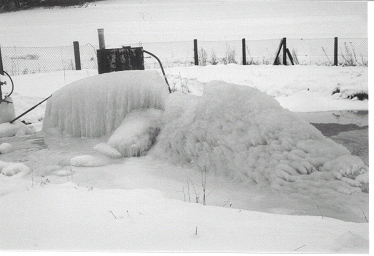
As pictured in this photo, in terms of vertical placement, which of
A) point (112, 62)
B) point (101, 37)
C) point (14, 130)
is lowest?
point (14, 130)

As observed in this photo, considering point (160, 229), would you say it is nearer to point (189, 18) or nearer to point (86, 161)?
point (86, 161)

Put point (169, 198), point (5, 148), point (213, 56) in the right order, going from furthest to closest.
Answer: point (213, 56) < point (5, 148) < point (169, 198)

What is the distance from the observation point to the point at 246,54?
12859 millimetres

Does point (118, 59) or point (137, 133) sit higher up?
point (118, 59)

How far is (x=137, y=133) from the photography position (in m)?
5.38

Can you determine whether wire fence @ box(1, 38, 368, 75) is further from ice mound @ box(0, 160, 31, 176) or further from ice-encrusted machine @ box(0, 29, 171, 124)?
ice mound @ box(0, 160, 31, 176)

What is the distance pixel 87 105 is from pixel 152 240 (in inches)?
151

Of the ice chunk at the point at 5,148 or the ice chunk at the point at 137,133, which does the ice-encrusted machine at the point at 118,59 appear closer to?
the ice chunk at the point at 137,133

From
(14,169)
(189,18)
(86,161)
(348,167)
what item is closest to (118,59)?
(189,18)

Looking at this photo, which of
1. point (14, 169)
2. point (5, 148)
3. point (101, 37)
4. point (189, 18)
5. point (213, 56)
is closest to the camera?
point (14, 169)

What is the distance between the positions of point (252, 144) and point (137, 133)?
5.24ft

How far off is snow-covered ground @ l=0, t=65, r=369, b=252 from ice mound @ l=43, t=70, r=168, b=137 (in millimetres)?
122

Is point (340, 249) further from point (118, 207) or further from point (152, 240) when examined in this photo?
point (118, 207)

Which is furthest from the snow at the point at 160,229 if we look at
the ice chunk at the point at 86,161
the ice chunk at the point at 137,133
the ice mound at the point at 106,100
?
the ice mound at the point at 106,100
